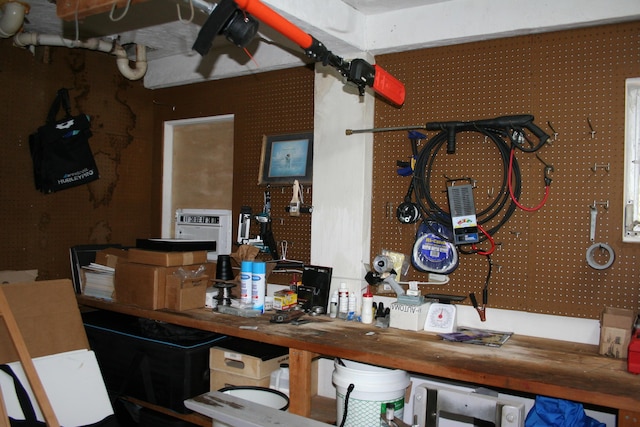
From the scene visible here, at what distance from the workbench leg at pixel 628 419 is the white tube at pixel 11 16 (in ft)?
10.8

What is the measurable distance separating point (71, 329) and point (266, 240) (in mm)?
1165

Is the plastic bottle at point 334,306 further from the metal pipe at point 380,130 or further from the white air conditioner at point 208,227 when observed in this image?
the white air conditioner at point 208,227

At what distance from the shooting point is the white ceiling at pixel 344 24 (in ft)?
7.60

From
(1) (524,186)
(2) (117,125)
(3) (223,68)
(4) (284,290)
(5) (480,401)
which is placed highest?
(3) (223,68)

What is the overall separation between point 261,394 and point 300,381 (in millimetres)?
355

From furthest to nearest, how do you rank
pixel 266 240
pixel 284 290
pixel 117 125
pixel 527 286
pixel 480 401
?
pixel 117 125 < pixel 266 240 < pixel 284 290 < pixel 527 286 < pixel 480 401

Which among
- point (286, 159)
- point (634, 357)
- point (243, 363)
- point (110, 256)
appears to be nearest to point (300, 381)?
point (243, 363)

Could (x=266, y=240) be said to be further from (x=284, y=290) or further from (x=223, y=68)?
(x=223, y=68)

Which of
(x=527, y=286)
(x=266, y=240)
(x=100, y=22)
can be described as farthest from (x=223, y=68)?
(x=527, y=286)

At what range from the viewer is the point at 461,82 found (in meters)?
2.63

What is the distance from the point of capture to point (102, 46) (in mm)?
3479

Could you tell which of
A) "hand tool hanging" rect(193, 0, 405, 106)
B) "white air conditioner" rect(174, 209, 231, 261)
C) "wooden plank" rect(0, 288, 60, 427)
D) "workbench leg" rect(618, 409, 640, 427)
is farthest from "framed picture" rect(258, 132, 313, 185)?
"workbench leg" rect(618, 409, 640, 427)

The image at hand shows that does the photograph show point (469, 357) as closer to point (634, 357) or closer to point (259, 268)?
point (634, 357)

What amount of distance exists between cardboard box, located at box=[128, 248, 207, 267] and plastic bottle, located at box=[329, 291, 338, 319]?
0.83 metres
